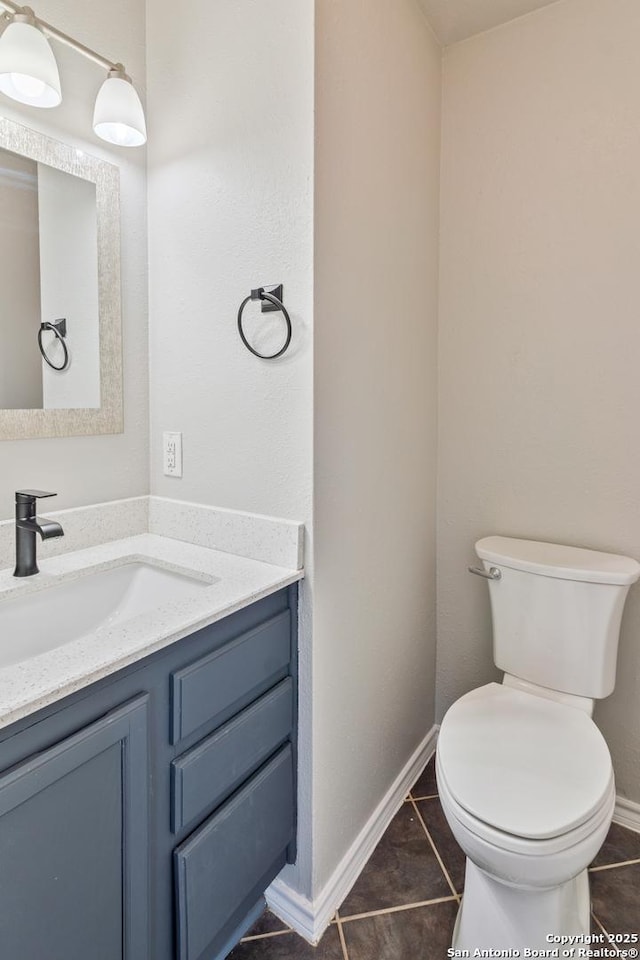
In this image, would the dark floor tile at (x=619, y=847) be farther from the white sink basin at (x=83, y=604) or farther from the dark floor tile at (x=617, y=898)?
the white sink basin at (x=83, y=604)

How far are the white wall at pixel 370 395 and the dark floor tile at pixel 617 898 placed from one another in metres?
0.60

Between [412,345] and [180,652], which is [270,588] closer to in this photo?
[180,652]

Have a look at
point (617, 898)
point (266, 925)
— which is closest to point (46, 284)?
point (266, 925)

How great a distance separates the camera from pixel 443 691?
6.40 ft

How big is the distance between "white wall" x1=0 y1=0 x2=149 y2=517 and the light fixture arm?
2.5 inches

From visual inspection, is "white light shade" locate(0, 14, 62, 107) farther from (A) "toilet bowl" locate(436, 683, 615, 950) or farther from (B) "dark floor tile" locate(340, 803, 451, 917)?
(B) "dark floor tile" locate(340, 803, 451, 917)

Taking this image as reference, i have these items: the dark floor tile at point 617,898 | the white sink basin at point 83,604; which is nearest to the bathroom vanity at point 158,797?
the white sink basin at point 83,604

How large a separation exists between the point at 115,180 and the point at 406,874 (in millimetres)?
2041

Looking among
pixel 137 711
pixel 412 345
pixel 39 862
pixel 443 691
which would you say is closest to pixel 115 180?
pixel 412 345

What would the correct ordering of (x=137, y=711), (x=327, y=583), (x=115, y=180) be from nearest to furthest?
(x=137, y=711)
(x=327, y=583)
(x=115, y=180)

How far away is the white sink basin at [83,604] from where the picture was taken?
1.07 meters

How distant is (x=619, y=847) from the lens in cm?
153

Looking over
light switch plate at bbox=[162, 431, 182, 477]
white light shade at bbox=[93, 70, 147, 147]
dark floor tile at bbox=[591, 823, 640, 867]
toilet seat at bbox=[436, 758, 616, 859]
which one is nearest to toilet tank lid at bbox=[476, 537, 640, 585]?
toilet seat at bbox=[436, 758, 616, 859]

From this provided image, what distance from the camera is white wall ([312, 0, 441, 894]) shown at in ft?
3.96
